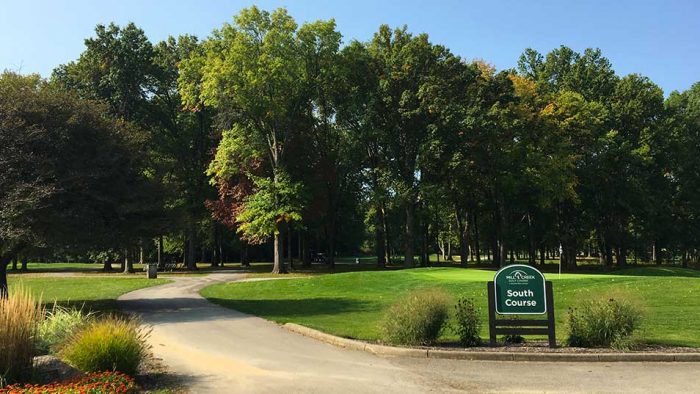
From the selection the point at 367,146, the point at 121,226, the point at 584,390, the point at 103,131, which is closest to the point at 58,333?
the point at 584,390

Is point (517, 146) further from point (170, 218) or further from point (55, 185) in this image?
point (55, 185)

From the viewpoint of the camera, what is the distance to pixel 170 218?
19906 mm

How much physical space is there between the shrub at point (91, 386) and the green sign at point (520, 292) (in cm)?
704

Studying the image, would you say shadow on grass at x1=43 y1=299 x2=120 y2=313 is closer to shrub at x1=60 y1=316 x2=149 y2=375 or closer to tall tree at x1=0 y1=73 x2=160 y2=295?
tall tree at x1=0 y1=73 x2=160 y2=295

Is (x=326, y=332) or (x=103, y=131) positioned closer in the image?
(x=326, y=332)

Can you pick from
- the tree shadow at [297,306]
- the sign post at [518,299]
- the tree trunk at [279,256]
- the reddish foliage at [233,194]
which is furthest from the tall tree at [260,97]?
the sign post at [518,299]

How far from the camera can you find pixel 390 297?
20922 millimetres

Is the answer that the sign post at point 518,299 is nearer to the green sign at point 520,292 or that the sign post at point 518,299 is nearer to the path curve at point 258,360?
the green sign at point 520,292

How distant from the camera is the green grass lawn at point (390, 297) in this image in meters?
12.7

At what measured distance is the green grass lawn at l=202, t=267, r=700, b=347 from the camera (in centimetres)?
1268

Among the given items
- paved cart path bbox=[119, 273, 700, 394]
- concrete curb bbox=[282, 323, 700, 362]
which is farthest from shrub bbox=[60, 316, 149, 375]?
concrete curb bbox=[282, 323, 700, 362]

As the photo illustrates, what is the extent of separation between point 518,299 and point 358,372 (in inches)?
154

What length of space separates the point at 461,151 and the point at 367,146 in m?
8.59

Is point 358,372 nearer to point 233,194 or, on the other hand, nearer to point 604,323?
point 604,323
